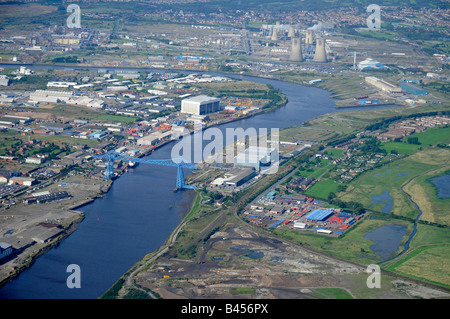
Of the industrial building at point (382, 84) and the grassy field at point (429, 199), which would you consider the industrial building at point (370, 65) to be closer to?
the industrial building at point (382, 84)

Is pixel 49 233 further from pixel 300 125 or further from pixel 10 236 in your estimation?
pixel 300 125

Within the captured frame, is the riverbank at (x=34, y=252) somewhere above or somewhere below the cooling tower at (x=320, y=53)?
below

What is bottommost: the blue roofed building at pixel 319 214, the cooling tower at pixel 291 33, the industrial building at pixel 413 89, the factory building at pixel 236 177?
the blue roofed building at pixel 319 214

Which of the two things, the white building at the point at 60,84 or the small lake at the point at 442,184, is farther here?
the white building at the point at 60,84

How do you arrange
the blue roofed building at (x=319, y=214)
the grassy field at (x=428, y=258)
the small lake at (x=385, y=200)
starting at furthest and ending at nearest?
1. the small lake at (x=385, y=200)
2. the blue roofed building at (x=319, y=214)
3. the grassy field at (x=428, y=258)

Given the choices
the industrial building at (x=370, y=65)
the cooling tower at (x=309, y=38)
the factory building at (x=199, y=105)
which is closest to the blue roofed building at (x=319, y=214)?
the factory building at (x=199, y=105)
